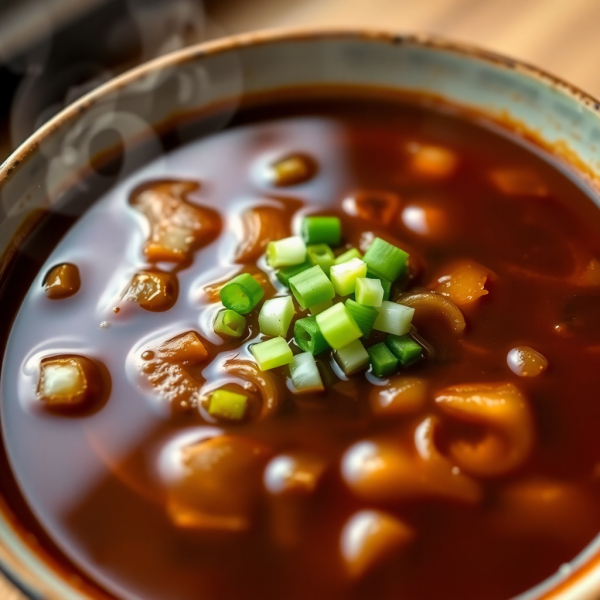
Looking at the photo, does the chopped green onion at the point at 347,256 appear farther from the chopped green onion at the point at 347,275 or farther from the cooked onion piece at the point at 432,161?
the cooked onion piece at the point at 432,161

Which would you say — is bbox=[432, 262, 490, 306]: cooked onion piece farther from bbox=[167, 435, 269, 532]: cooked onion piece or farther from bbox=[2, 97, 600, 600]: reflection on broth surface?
bbox=[167, 435, 269, 532]: cooked onion piece

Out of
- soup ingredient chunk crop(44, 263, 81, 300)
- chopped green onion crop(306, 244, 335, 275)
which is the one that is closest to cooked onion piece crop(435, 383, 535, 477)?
chopped green onion crop(306, 244, 335, 275)

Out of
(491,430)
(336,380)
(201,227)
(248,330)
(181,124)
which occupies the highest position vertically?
(181,124)

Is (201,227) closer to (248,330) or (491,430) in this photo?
(248,330)

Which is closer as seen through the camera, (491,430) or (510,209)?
(491,430)

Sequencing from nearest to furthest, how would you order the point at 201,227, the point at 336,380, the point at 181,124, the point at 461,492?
1. the point at 461,492
2. the point at 336,380
3. the point at 201,227
4. the point at 181,124

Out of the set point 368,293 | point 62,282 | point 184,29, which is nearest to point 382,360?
point 368,293

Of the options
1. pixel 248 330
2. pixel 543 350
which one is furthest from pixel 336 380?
pixel 543 350

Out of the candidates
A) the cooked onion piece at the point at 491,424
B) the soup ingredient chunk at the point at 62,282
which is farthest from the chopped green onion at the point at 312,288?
the soup ingredient chunk at the point at 62,282
